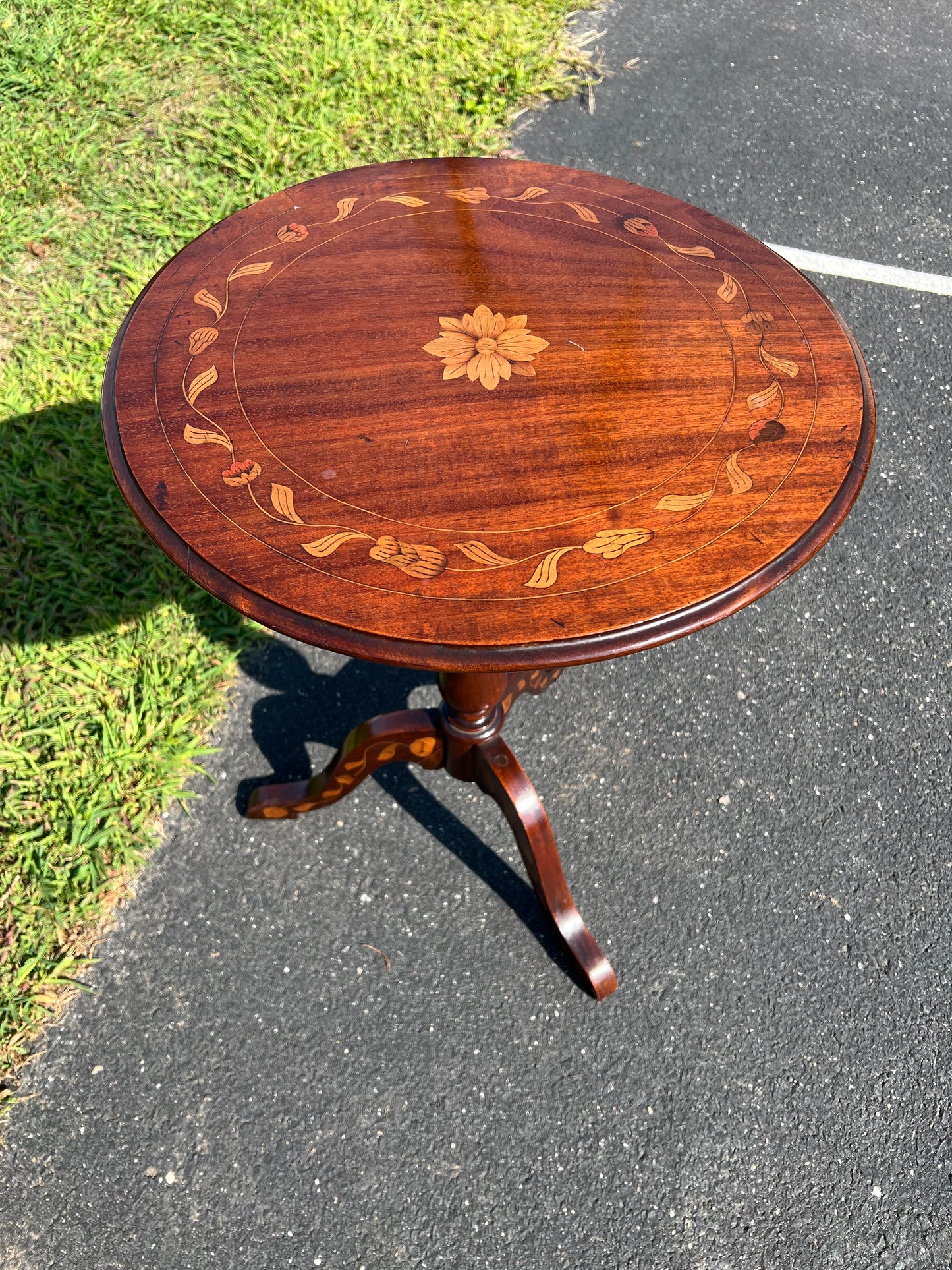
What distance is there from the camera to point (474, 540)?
4.09 feet

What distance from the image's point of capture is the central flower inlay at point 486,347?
1.47m

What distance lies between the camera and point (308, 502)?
4.23ft

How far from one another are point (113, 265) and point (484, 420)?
232cm

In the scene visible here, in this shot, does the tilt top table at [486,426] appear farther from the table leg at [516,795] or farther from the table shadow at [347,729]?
the table shadow at [347,729]

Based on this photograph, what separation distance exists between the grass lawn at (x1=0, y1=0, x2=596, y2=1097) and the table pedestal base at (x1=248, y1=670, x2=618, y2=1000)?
1.88 ft

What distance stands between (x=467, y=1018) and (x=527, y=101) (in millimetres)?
3771

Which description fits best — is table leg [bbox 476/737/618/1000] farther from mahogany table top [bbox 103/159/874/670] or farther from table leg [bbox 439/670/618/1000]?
mahogany table top [bbox 103/159/874/670]

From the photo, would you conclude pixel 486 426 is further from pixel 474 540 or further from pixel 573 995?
pixel 573 995

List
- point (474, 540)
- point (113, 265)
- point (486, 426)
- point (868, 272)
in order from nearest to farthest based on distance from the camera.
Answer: point (474, 540), point (486, 426), point (113, 265), point (868, 272)

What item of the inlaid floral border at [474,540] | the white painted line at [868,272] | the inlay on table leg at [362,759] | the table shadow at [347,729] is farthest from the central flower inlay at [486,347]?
the white painted line at [868,272]

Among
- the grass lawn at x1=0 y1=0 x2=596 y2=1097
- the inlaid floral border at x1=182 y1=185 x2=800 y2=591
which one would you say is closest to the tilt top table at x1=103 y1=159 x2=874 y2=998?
the inlaid floral border at x1=182 y1=185 x2=800 y2=591

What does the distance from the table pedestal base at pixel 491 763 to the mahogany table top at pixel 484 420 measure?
1.87ft

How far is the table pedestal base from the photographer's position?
6.06 ft

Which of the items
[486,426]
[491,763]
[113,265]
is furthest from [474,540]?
[113,265]
